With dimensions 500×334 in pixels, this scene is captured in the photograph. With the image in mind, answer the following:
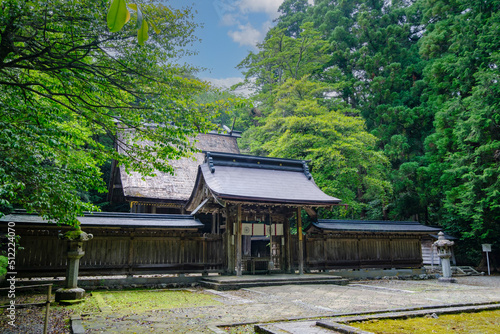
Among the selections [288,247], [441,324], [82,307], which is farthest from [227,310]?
[288,247]

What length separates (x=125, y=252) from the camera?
12609 millimetres

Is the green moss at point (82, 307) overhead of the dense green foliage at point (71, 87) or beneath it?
beneath

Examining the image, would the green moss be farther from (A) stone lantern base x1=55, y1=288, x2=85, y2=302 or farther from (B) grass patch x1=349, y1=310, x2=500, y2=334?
(B) grass patch x1=349, y1=310, x2=500, y2=334

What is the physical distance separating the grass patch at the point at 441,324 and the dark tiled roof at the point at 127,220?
8.69 meters

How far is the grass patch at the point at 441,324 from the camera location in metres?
5.50

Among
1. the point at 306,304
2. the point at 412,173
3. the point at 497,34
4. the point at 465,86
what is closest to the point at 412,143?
the point at 412,173

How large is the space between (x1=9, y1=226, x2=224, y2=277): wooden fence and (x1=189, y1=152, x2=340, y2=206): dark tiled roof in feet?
8.23

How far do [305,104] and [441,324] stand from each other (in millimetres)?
16313

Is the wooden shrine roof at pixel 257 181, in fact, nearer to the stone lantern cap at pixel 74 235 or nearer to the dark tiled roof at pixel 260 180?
the dark tiled roof at pixel 260 180

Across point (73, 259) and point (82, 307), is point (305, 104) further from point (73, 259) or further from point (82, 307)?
point (82, 307)

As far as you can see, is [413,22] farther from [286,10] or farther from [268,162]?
[268,162]

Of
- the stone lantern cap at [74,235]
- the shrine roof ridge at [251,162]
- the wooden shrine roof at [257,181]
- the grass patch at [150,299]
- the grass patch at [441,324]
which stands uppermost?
the shrine roof ridge at [251,162]

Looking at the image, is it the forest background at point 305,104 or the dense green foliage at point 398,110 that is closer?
the forest background at point 305,104

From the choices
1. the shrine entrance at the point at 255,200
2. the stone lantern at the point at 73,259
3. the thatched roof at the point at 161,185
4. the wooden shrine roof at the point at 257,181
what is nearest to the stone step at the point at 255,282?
the shrine entrance at the point at 255,200
